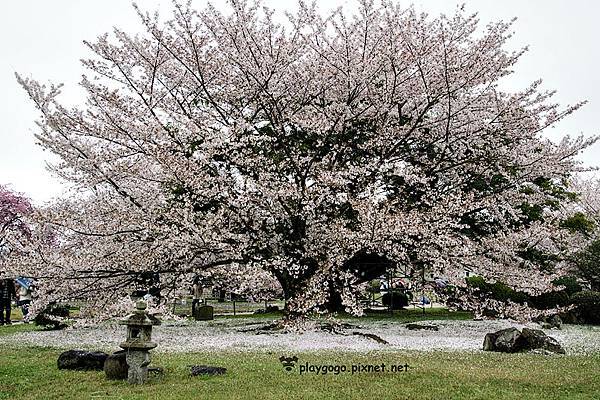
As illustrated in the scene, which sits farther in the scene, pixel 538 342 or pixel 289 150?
pixel 289 150

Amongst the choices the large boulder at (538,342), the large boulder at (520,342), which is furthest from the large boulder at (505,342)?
the large boulder at (538,342)

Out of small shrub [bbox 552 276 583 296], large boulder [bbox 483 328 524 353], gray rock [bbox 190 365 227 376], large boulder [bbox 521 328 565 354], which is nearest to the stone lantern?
gray rock [bbox 190 365 227 376]

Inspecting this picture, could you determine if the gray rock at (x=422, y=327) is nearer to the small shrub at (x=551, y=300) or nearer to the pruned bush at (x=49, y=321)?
the small shrub at (x=551, y=300)

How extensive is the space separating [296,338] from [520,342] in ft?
15.7

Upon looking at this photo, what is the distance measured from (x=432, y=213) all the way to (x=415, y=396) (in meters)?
7.79

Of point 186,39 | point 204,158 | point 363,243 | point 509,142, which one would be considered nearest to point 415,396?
point 363,243

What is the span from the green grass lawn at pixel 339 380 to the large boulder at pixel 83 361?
218 mm

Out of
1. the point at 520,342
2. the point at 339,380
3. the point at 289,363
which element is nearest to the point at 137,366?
the point at 289,363

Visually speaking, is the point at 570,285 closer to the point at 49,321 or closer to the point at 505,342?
the point at 505,342

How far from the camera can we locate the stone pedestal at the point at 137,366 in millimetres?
7924

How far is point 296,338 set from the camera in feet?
43.8

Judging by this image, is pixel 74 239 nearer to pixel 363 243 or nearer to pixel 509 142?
pixel 363 243

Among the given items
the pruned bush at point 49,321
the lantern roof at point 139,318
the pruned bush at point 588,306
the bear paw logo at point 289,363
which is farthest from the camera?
the pruned bush at point 588,306

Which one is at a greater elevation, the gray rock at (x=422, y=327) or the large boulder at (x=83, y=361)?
the gray rock at (x=422, y=327)
